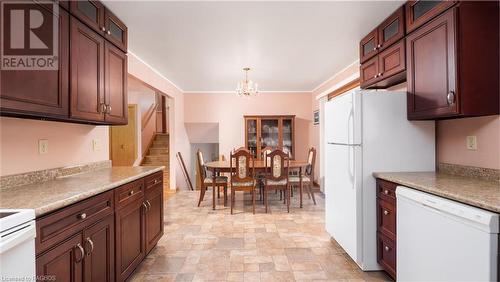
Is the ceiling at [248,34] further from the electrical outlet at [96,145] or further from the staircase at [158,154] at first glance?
the staircase at [158,154]

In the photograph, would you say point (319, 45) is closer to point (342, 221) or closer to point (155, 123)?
point (342, 221)

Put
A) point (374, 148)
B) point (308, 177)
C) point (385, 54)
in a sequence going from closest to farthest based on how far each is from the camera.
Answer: point (374, 148) → point (385, 54) → point (308, 177)

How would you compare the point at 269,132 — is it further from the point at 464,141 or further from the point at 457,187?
the point at 457,187

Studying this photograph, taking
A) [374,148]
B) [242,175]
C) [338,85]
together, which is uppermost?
[338,85]

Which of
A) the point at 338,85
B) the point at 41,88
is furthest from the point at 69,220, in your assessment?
the point at 338,85

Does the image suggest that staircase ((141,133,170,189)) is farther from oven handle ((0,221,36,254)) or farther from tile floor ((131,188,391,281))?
oven handle ((0,221,36,254))

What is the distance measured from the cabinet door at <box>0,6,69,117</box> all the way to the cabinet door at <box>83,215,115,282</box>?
769 mm

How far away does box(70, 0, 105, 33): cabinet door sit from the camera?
6.16 feet

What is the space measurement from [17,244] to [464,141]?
9.43 feet

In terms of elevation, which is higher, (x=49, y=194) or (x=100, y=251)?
(x=49, y=194)

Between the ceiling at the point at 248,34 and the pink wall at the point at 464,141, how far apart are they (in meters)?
1.16

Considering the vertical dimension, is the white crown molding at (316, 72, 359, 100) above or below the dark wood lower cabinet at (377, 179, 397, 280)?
above

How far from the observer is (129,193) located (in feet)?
6.83

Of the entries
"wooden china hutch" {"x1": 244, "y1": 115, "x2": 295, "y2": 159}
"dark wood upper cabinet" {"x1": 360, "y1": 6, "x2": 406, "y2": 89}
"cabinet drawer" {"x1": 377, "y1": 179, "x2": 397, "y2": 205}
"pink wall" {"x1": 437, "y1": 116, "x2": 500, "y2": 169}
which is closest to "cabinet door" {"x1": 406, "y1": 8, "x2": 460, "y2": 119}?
"dark wood upper cabinet" {"x1": 360, "y1": 6, "x2": 406, "y2": 89}
